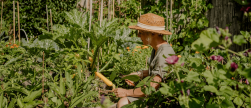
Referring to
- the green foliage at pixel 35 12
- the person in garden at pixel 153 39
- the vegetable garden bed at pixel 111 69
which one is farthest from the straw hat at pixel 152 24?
the green foliage at pixel 35 12

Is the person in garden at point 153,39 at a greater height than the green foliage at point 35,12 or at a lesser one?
lesser

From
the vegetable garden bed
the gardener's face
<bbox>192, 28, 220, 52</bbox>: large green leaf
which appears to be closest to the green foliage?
the vegetable garden bed

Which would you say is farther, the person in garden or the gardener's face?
the gardener's face

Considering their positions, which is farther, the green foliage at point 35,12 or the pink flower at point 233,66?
the green foliage at point 35,12

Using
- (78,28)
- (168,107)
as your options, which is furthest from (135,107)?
(78,28)

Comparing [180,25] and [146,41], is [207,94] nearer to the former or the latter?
[146,41]

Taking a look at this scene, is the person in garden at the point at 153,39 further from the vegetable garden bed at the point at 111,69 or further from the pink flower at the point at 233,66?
the pink flower at the point at 233,66

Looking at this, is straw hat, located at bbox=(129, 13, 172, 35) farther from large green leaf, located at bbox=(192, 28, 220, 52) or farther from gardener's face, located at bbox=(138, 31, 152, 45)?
large green leaf, located at bbox=(192, 28, 220, 52)

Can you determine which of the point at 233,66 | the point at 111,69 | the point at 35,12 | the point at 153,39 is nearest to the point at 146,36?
the point at 153,39

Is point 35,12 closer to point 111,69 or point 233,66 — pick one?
point 111,69

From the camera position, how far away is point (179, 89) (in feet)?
2.58

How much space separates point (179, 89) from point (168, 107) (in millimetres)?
349

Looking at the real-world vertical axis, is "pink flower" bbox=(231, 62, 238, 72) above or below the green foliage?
below

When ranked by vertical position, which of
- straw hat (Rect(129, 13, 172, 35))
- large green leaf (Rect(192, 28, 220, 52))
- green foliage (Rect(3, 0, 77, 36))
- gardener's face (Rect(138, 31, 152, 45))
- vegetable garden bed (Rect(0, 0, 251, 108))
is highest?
green foliage (Rect(3, 0, 77, 36))
